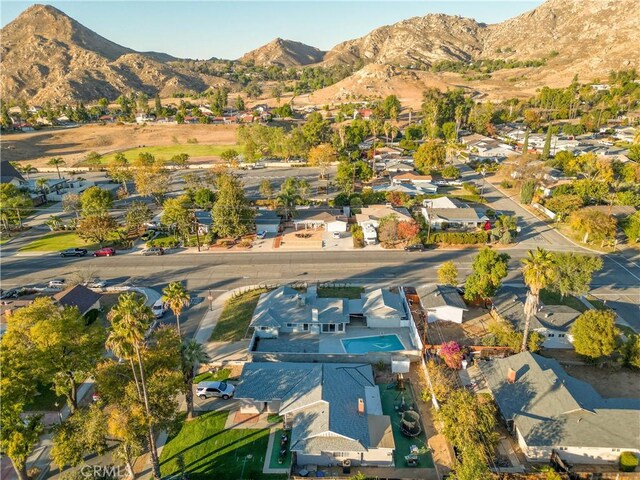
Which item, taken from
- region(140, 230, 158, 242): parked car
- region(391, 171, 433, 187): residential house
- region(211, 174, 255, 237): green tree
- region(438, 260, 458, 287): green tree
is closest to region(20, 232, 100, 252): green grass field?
region(140, 230, 158, 242): parked car

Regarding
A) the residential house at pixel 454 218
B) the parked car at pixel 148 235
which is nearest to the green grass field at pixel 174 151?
the parked car at pixel 148 235

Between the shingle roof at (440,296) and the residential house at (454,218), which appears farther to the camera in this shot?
the residential house at (454,218)

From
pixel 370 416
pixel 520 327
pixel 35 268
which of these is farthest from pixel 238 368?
pixel 35 268

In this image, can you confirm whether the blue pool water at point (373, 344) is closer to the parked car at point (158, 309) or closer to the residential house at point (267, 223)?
the parked car at point (158, 309)

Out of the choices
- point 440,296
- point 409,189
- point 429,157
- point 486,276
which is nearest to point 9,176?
point 409,189

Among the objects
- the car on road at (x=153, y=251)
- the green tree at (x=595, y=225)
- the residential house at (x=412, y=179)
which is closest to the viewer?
the green tree at (x=595, y=225)

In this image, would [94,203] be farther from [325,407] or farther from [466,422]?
[466,422]
